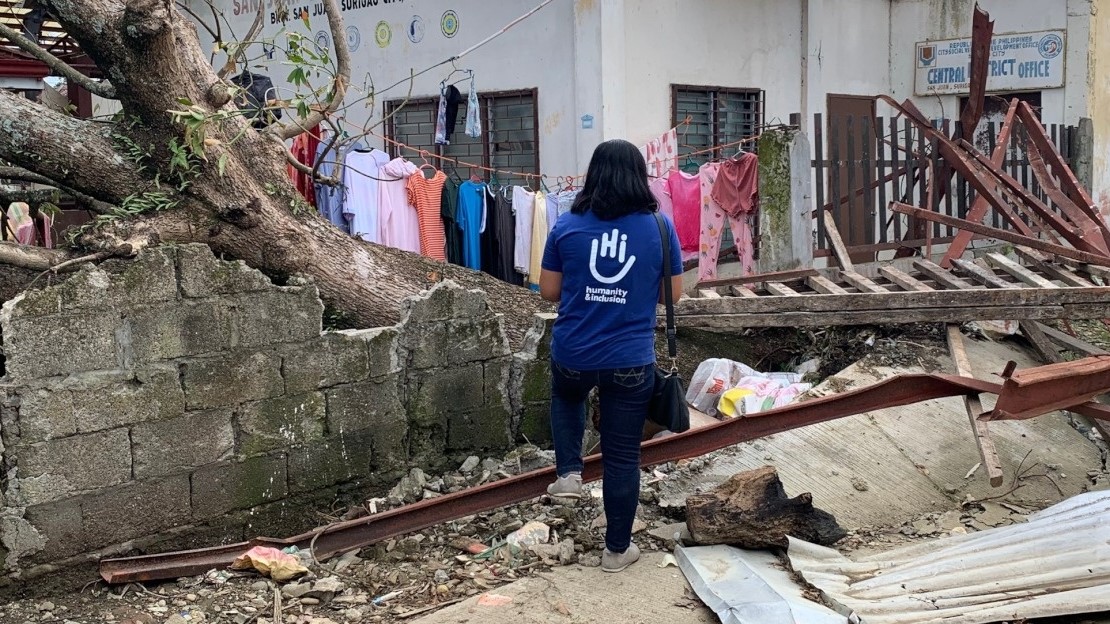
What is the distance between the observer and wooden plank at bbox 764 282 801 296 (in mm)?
6436

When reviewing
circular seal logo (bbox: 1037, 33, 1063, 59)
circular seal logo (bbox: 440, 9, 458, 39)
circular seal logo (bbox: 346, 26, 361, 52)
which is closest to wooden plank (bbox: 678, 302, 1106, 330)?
circular seal logo (bbox: 440, 9, 458, 39)

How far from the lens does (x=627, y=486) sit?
4004 millimetres

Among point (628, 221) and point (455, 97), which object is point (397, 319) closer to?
point (628, 221)

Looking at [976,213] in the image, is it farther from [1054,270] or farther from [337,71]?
[337,71]

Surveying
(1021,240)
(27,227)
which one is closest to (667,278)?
(1021,240)

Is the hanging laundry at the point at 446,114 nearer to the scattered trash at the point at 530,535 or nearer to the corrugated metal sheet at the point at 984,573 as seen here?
the scattered trash at the point at 530,535

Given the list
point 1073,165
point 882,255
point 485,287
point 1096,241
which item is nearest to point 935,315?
point 1096,241

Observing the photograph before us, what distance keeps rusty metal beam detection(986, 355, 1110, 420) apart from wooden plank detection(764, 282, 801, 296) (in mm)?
2053

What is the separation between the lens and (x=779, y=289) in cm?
657

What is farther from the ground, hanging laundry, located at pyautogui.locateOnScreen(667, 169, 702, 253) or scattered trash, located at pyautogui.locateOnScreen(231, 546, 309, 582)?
hanging laundry, located at pyautogui.locateOnScreen(667, 169, 702, 253)

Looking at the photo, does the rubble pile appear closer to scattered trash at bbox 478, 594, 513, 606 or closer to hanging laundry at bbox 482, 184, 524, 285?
scattered trash at bbox 478, 594, 513, 606

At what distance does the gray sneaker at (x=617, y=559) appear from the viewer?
4141mm

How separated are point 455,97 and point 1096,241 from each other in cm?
631

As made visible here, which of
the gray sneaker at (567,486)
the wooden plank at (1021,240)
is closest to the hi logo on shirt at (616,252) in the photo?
the gray sneaker at (567,486)
